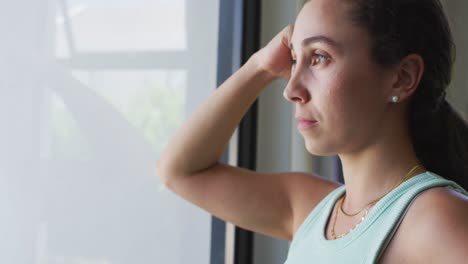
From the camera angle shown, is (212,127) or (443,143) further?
(212,127)

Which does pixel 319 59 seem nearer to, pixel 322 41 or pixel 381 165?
pixel 322 41

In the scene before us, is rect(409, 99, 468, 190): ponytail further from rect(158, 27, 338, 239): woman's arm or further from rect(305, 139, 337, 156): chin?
rect(158, 27, 338, 239): woman's arm

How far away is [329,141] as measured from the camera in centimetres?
105

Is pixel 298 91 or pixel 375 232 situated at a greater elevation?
pixel 298 91

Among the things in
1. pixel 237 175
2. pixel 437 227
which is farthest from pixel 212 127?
pixel 437 227

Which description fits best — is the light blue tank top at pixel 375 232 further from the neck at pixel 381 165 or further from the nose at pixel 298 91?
the nose at pixel 298 91

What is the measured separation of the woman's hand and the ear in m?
0.32

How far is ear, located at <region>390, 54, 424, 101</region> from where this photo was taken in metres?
1.03

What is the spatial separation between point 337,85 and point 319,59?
55 mm

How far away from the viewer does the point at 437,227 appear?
0.90 metres

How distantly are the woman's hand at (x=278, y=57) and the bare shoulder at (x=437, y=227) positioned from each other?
45 cm

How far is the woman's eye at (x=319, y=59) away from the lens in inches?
41.3

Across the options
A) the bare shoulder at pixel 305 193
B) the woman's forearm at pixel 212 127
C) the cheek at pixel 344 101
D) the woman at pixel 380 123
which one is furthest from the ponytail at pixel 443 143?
the woman's forearm at pixel 212 127

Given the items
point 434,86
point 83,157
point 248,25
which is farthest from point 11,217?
point 248,25
